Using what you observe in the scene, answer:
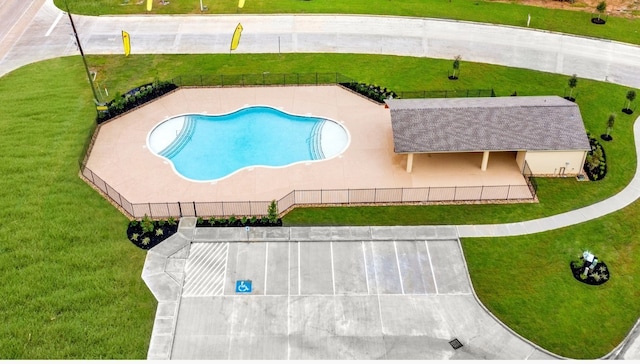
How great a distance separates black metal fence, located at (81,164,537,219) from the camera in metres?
35.4

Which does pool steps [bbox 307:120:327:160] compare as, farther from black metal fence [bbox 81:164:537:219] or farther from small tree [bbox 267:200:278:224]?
small tree [bbox 267:200:278:224]

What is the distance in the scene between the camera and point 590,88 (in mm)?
48500

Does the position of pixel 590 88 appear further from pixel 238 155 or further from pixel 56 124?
pixel 56 124

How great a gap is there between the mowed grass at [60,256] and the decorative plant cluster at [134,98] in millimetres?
1481

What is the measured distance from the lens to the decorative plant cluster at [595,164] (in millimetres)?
38875

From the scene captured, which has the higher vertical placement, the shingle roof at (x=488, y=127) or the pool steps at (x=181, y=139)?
the shingle roof at (x=488, y=127)

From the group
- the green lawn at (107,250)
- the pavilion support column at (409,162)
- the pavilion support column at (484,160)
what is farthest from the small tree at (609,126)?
the pavilion support column at (409,162)

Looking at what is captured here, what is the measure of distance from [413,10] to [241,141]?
96.1 ft

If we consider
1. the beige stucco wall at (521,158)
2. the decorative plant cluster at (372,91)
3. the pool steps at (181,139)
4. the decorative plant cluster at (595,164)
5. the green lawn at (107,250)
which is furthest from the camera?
the decorative plant cluster at (372,91)

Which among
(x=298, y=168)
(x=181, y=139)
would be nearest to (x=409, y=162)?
(x=298, y=168)

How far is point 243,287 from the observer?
3073 centimetres

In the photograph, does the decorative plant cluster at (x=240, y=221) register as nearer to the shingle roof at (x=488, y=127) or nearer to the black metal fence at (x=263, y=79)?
the shingle roof at (x=488, y=127)

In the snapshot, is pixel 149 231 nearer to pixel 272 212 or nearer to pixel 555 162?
pixel 272 212

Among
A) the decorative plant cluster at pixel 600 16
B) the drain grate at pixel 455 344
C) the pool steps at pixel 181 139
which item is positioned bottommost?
the drain grate at pixel 455 344
